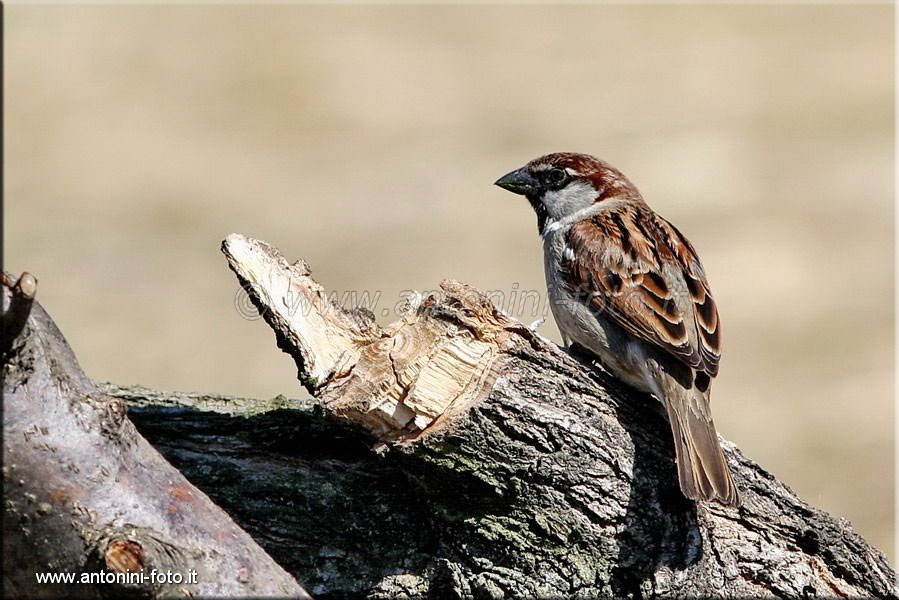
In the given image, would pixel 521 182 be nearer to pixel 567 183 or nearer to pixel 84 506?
pixel 567 183

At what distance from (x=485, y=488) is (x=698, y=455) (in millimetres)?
581

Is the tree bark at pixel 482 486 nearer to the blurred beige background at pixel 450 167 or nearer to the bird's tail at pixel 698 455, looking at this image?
the bird's tail at pixel 698 455

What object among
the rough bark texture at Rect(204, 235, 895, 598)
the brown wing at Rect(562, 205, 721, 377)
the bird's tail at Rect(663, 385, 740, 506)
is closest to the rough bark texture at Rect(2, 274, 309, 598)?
the rough bark texture at Rect(204, 235, 895, 598)

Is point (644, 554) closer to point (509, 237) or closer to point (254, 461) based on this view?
point (254, 461)

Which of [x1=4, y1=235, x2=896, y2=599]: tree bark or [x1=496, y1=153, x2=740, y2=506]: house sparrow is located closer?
[x1=4, y1=235, x2=896, y2=599]: tree bark

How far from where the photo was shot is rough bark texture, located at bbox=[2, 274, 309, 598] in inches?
91.0

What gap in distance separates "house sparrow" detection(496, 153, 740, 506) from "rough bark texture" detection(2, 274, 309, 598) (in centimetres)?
128

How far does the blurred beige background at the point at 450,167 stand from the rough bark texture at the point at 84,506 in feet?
15.9

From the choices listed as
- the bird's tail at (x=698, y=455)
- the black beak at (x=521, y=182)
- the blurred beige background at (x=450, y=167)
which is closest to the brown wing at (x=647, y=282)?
the bird's tail at (x=698, y=455)

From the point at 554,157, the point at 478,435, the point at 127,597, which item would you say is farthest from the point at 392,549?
the point at 554,157

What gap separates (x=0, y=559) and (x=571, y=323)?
2.04 meters

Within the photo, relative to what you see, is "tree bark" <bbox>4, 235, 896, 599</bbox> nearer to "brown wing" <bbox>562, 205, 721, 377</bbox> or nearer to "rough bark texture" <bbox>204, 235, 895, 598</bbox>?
"rough bark texture" <bbox>204, 235, 895, 598</bbox>

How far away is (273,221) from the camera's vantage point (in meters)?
11.0

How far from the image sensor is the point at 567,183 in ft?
14.5
